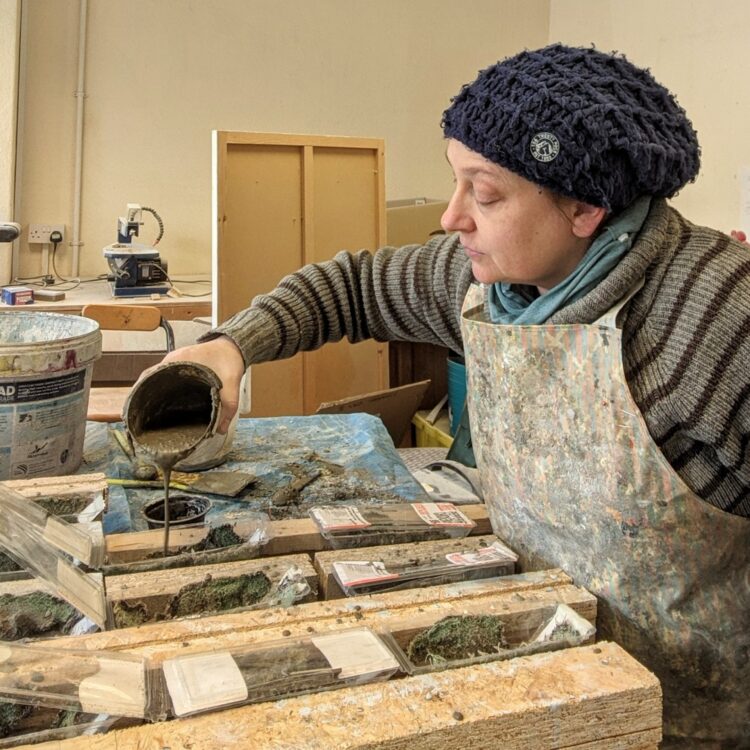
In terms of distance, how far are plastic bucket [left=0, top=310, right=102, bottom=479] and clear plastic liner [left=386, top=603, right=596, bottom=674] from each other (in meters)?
1.01

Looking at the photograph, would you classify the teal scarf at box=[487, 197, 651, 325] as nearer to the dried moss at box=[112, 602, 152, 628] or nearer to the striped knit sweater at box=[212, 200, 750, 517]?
the striped knit sweater at box=[212, 200, 750, 517]

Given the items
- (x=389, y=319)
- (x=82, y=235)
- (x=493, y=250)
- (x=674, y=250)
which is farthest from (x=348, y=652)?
(x=82, y=235)

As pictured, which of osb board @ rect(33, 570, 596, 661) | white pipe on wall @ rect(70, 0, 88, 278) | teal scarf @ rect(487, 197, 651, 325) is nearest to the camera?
osb board @ rect(33, 570, 596, 661)

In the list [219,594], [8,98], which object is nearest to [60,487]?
[219,594]

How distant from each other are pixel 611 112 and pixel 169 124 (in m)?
3.55

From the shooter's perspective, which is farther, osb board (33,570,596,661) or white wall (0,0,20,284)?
white wall (0,0,20,284)

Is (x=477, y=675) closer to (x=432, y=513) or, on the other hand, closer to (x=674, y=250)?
(x=432, y=513)

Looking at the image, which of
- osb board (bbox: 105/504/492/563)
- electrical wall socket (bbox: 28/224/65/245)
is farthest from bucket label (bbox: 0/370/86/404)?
electrical wall socket (bbox: 28/224/65/245)

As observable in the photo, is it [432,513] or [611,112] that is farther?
[432,513]

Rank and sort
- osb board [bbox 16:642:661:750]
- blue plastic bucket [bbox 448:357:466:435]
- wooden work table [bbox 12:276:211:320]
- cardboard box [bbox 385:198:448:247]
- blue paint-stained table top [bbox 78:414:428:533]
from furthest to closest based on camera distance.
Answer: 1. cardboard box [bbox 385:198:448:247]
2. blue plastic bucket [bbox 448:357:466:435]
3. wooden work table [bbox 12:276:211:320]
4. blue paint-stained table top [bbox 78:414:428:533]
5. osb board [bbox 16:642:661:750]

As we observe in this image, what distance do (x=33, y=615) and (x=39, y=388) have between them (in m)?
0.69

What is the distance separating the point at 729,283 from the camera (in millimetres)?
1174

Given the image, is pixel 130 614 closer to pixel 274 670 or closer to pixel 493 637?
pixel 274 670

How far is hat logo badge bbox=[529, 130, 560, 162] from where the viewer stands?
1147 millimetres
